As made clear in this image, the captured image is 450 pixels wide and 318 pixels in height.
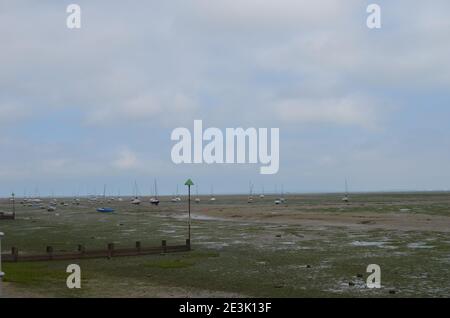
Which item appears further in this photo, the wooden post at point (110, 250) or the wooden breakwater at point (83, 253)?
the wooden post at point (110, 250)

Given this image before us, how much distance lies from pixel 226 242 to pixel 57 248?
1317cm

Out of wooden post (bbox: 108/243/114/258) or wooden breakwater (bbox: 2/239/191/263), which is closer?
wooden breakwater (bbox: 2/239/191/263)

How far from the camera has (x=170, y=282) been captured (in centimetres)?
2305

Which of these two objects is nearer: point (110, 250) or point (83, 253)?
point (83, 253)

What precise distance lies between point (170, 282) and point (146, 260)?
7868 millimetres

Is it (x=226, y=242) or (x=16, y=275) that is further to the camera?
(x=226, y=242)

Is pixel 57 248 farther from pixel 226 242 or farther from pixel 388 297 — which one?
pixel 388 297

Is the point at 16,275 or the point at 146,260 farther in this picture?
the point at 146,260

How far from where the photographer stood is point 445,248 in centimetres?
3453
